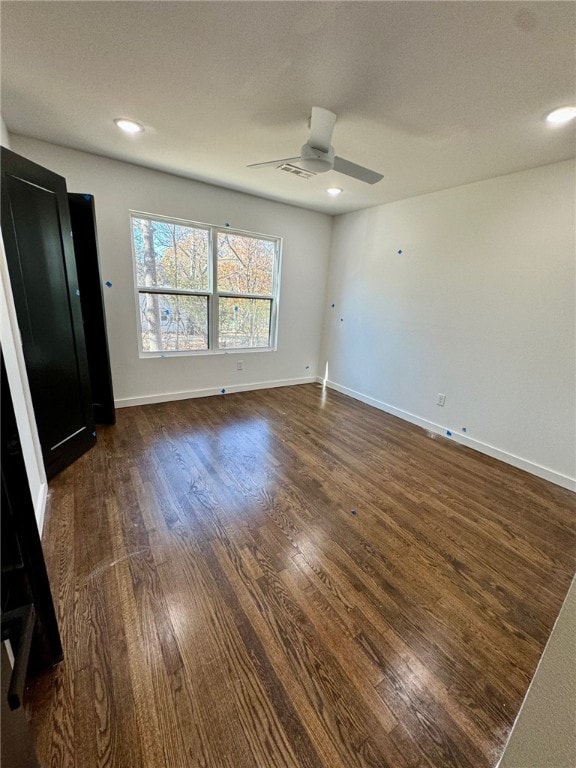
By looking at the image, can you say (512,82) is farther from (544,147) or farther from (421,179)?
(421,179)

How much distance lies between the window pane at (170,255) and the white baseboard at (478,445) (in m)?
2.60

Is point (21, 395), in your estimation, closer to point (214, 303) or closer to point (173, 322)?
point (173, 322)

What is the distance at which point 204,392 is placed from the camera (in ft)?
13.0

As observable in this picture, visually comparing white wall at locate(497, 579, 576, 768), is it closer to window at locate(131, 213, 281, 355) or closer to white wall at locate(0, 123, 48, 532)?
white wall at locate(0, 123, 48, 532)

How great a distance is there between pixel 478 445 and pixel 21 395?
146 inches

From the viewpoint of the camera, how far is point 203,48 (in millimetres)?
1415

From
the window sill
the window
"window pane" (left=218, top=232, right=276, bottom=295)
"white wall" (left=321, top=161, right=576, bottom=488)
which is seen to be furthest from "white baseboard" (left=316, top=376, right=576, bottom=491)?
"window pane" (left=218, top=232, right=276, bottom=295)

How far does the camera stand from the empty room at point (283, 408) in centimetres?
102

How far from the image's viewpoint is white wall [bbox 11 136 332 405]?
9.41 ft

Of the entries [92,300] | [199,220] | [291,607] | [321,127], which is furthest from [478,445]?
[92,300]

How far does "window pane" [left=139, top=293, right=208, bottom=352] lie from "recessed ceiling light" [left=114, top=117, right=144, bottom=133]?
57.8 inches

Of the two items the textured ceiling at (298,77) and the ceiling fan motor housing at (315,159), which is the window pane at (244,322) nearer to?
the textured ceiling at (298,77)

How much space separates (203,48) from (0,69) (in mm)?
1164

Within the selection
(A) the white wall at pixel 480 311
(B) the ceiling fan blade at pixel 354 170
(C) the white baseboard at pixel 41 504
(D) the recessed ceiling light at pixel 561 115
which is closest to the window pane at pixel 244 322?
(A) the white wall at pixel 480 311
